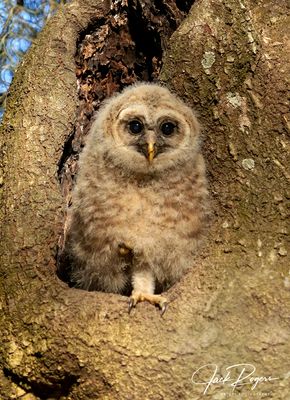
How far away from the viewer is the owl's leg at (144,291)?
2.57m

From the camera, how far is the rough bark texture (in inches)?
95.3

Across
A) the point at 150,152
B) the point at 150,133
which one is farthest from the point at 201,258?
the point at 150,133

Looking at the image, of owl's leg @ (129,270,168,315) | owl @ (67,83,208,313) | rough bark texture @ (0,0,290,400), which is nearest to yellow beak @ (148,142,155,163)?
owl @ (67,83,208,313)

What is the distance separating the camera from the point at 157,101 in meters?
3.14

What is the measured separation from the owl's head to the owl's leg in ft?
1.76

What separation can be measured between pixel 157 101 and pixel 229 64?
42cm

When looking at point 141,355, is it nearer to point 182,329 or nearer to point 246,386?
point 182,329

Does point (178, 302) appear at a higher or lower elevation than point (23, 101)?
lower

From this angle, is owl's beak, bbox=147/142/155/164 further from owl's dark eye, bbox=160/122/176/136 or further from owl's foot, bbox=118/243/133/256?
owl's foot, bbox=118/243/133/256

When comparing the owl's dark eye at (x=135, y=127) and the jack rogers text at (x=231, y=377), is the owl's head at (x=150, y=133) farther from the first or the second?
the jack rogers text at (x=231, y=377)

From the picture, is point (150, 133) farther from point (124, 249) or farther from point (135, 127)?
point (124, 249)

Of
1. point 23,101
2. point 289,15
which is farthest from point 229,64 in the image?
point 23,101

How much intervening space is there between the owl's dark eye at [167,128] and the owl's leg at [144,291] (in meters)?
0.75

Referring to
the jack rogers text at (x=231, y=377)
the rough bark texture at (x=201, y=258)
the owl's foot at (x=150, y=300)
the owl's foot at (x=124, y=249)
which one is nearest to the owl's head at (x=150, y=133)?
the rough bark texture at (x=201, y=258)
